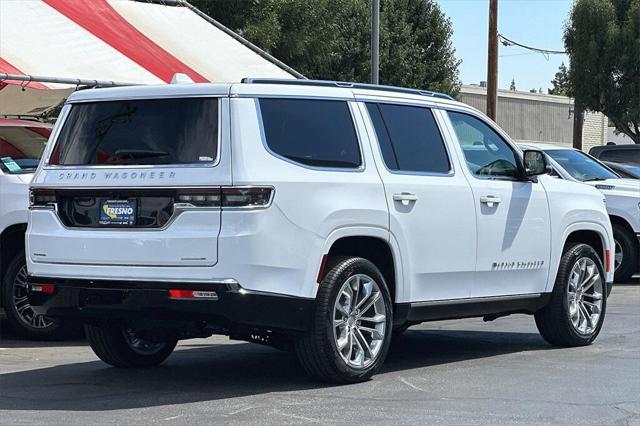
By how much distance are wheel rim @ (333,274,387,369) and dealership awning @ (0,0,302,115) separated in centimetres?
686

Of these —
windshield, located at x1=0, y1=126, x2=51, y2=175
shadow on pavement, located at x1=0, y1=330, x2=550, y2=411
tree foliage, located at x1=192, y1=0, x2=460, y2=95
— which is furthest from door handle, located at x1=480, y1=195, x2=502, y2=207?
tree foliage, located at x1=192, y1=0, x2=460, y2=95

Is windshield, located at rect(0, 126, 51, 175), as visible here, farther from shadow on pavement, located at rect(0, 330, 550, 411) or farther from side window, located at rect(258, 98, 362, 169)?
side window, located at rect(258, 98, 362, 169)

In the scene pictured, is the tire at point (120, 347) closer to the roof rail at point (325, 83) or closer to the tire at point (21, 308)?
the tire at point (21, 308)

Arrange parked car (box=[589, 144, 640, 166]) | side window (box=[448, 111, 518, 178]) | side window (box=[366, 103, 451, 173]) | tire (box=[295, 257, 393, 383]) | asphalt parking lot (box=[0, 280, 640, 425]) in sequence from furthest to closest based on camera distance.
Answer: parked car (box=[589, 144, 640, 166])
side window (box=[448, 111, 518, 178])
side window (box=[366, 103, 451, 173])
tire (box=[295, 257, 393, 383])
asphalt parking lot (box=[0, 280, 640, 425])

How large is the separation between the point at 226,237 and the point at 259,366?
209 cm

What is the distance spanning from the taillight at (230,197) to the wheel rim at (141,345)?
174 cm

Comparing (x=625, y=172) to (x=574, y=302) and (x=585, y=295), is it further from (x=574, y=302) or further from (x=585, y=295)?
(x=574, y=302)

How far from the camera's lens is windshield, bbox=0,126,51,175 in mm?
10648

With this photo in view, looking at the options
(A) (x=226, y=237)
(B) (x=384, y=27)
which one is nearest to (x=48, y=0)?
(A) (x=226, y=237)

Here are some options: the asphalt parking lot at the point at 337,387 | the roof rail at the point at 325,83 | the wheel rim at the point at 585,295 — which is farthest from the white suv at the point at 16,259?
the wheel rim at the point at 585,295

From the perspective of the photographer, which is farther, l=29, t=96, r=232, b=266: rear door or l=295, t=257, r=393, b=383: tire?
l=295, t=257, r=393, b=383: tire

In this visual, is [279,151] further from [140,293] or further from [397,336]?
[397,336]

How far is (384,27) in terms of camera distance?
139 feet

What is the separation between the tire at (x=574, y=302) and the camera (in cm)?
978
